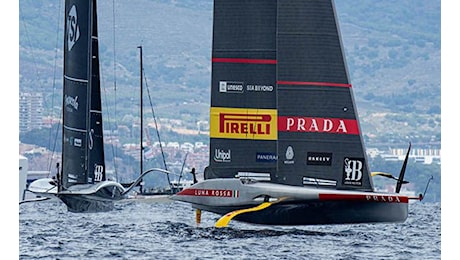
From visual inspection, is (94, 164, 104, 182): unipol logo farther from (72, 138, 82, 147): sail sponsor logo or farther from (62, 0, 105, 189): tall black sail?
(72, 138, 82, 147): sail sponsor logo

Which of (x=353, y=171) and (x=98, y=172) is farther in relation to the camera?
(x=98, y=172)

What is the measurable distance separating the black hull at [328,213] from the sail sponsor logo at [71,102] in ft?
22.0

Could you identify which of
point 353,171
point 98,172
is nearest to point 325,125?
point 353,171

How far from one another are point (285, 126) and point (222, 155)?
1.20 m

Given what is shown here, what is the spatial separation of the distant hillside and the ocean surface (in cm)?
6135

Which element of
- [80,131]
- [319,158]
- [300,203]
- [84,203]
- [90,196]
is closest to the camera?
[300,203]

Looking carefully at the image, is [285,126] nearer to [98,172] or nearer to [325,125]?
[325,125]

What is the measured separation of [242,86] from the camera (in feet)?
69.8

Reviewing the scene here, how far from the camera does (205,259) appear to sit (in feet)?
56.7

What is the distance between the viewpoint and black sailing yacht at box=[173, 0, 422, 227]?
794 inches

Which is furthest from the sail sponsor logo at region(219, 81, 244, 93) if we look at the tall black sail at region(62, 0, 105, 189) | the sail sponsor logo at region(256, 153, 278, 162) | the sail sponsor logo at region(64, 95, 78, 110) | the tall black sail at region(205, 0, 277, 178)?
the sail sponsor logo at region(64, 95, 78, 110)

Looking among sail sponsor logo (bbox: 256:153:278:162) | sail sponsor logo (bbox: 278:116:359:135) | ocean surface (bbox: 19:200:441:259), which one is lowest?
ocean surface (bbox: 19:200:441:259)

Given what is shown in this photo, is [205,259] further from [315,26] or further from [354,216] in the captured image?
[315,26]
